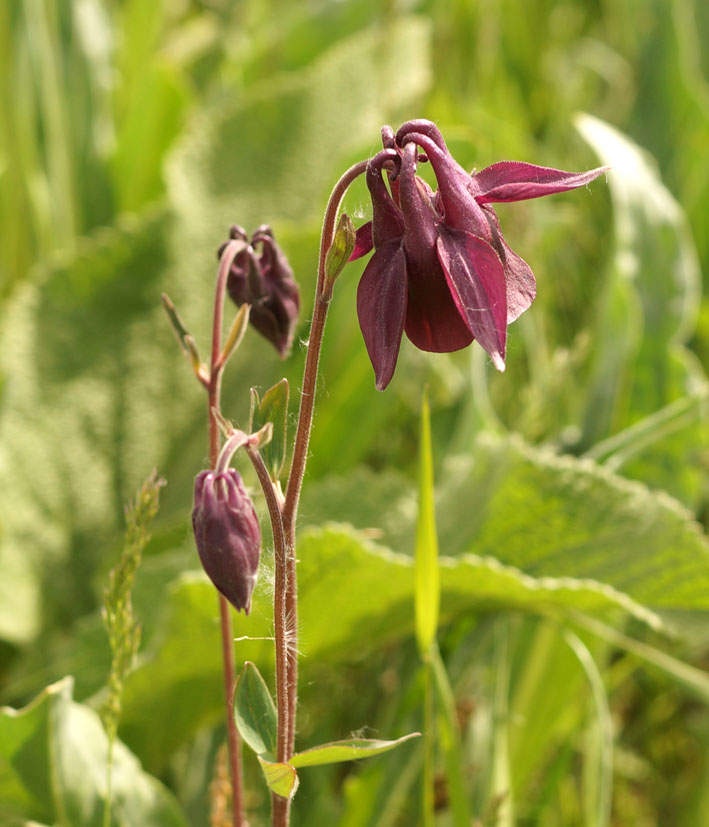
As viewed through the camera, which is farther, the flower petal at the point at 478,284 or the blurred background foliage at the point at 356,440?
the blurred background foliage at the point at 356,440

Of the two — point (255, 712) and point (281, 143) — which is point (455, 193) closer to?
point (255, 712)

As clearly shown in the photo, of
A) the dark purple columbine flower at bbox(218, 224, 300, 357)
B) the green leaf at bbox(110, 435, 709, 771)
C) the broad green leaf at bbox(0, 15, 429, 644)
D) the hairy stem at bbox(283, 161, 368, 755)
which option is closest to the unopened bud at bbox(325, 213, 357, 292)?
the hairy stem at bbox(283, 161, 368, 755)

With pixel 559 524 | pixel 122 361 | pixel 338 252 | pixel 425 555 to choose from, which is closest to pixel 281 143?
pixel 122 361

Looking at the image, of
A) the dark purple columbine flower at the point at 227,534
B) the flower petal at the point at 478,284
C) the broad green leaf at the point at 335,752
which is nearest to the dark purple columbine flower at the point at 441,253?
the flower petal at the point at 478,284

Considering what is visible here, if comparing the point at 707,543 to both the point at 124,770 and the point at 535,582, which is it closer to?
the point at 535,582

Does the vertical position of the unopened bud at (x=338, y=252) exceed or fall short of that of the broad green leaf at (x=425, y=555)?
it exceeds it

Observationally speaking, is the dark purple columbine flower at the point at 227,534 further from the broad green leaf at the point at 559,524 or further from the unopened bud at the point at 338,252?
the broad green leaf at the point at 559,524

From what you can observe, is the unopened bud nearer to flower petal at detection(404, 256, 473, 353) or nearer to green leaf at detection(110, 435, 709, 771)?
flower petal at detection(404, 256, 473, 353)

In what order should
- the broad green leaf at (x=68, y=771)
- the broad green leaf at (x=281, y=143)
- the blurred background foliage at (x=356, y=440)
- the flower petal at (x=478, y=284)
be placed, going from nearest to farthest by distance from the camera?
the flower petal at (x=478, y=284) < the broad green leaf at (x=68, y=771) < the blurred background foliage at (x=356, y=440) < the broad green leaf at (x=281, y=143)
